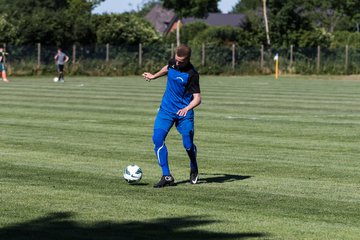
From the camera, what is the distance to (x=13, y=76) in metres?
61.9

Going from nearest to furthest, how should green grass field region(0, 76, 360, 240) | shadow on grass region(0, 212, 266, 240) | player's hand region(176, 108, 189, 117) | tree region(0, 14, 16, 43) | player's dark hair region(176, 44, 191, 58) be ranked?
shadow on grass region(0, 212, 266, 240)
green grass field region(0, 76, 360, 240)
player's dark hair region(176, 44, 191, 58)
player's hand region(176, 108, 189, 117)
tree region(0, 14, 16, 43)

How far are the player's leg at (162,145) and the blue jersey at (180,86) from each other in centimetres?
13

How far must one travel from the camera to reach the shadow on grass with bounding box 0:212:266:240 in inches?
367

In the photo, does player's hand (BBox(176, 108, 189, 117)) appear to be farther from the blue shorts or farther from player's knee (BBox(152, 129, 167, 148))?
player's knee (BBox(152, 129, 167, 148))

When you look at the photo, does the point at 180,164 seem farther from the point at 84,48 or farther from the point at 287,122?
the point at 84,48

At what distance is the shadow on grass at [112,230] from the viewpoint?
931cm

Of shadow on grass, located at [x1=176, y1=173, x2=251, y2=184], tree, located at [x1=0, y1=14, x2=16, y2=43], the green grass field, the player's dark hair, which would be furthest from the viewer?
tree, located at [x1=0, y1=14, x2=16, y2=43]

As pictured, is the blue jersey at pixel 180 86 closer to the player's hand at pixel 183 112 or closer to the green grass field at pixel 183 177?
the player's hand at pixel 183 112

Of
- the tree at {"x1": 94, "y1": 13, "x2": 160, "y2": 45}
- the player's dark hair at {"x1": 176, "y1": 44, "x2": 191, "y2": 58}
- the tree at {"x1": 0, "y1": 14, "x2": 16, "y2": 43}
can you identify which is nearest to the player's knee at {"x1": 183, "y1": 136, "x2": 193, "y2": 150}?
the player's dark hair at {"x1": 176, "y1": 44, "x2": 191, "y2": 58}

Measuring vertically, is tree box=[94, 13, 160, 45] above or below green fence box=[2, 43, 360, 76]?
above

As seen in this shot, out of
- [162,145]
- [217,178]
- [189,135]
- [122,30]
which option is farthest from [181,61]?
[122,30]

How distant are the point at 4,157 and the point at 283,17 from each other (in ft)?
266

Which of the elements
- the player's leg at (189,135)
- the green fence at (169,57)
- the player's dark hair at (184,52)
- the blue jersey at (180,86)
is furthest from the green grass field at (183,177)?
the green fence at (169,57)

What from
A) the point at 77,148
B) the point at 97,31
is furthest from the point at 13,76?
the point at 77,148
